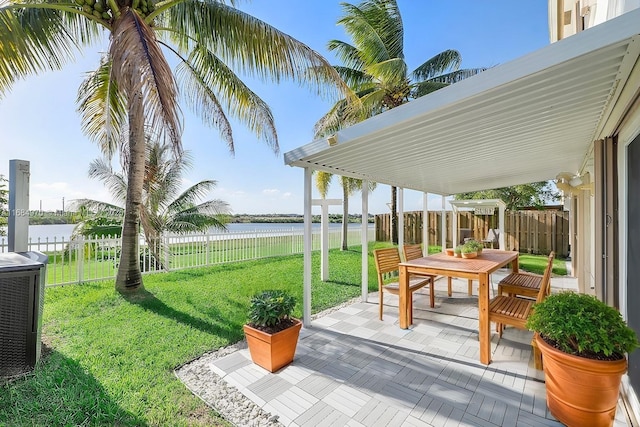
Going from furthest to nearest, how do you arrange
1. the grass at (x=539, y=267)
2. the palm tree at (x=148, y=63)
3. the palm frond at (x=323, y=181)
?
the palm frond at (x=323, y=181) < the grass at (x=539, y=267) < the palm tree at (x=148, y=63)

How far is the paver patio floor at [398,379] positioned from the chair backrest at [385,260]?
2.97ft

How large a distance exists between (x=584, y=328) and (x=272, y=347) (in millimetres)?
2723

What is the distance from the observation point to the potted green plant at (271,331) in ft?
9.67

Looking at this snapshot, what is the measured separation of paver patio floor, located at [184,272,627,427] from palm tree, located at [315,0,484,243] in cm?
723

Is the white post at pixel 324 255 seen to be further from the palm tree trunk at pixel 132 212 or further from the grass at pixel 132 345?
the palm tree trunk at pixel 132 212

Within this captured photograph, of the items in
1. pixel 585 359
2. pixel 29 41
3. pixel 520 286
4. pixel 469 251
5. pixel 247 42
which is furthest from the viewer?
pixel 247 42

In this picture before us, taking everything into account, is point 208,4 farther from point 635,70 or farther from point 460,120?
point 635,70

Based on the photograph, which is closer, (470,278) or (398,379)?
(398,379)

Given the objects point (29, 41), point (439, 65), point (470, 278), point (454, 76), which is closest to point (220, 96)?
point (29, 41)

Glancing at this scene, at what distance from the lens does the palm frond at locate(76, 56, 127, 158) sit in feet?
19.9

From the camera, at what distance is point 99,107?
21.6 feet

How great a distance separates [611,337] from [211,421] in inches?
124

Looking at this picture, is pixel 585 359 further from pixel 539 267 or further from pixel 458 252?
pixel 539 267

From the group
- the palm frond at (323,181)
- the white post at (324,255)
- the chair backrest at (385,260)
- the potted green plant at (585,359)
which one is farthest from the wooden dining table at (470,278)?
the palm frond at (323,181)
